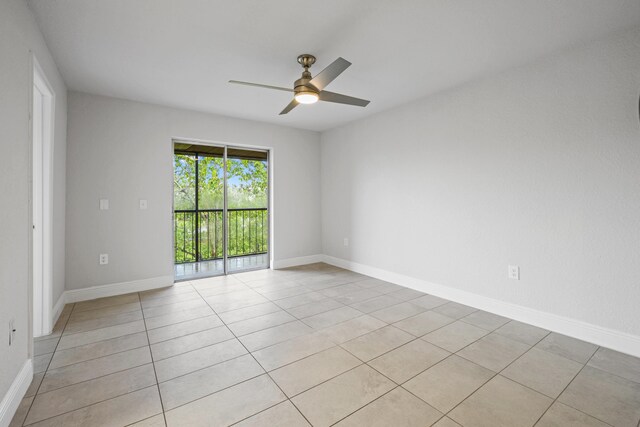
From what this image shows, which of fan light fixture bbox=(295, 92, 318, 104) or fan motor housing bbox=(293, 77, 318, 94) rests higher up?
fan motor housing bbox=(293, 77, 318, 94)

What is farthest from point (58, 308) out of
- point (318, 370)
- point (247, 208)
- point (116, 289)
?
point (247, 208)

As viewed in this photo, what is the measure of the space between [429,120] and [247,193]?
3249 millimetres

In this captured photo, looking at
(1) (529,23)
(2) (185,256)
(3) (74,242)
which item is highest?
(1) (529,23)

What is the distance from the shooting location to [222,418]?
158 centimetres

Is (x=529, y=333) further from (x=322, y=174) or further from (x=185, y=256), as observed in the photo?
(x=185, y=256)

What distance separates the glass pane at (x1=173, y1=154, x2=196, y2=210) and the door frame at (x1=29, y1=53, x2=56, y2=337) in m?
1.86

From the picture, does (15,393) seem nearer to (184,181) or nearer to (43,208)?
(43,208)

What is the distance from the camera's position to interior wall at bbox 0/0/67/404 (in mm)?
1555

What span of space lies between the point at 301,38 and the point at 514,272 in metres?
2.89

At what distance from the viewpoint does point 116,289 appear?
362 cm

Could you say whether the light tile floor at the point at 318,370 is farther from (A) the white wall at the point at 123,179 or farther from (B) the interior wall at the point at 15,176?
(A) the white wall at the point at 123,179

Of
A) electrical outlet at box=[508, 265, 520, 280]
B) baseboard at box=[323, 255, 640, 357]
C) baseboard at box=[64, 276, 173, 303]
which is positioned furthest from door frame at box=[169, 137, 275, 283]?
electrical outlet at box=[508, 265, 520, 280]

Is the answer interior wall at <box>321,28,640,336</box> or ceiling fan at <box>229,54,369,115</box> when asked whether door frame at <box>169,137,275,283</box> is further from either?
ceiling fan at <box>229,54,369,115</box>

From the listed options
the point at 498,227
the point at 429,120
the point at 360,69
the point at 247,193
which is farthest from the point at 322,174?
the point at 498,227
